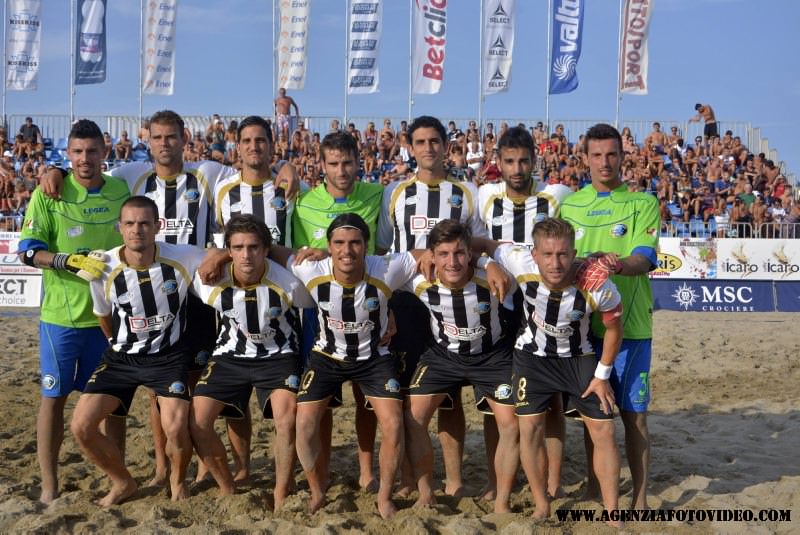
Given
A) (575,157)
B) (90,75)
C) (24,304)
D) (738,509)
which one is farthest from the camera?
(90,75)

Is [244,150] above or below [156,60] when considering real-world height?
below

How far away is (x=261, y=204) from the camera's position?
228 inches

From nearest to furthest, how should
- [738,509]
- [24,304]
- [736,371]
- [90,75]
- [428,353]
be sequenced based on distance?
[738,509]
[428,353]
[736,371]
[24,304]
[90,75]

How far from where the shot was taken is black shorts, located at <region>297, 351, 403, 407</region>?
17.1ft

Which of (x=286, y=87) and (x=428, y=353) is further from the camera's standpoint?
(x=286, y=87)

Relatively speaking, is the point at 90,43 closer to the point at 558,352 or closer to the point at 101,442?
the point at 101,442

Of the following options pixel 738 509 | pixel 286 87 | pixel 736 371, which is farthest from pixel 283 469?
pixel 286 87

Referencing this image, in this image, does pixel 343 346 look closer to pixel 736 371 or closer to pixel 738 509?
pixel 738 509

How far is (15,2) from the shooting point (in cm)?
2325

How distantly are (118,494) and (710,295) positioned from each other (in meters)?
14.8

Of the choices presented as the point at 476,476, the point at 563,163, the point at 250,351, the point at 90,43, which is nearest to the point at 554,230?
the point at 250,351

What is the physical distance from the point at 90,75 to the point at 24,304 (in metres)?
10.6

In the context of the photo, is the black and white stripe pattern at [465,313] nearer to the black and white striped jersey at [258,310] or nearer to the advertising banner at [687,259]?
the black and white striped jersey at [258,310]

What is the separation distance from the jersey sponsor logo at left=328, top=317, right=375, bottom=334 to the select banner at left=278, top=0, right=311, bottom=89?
1975 cm
